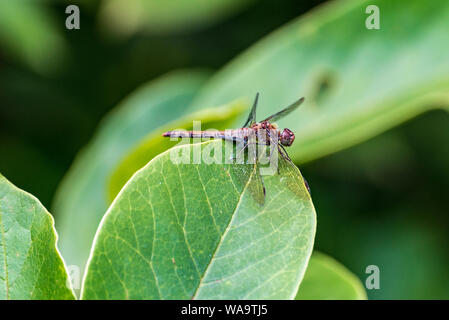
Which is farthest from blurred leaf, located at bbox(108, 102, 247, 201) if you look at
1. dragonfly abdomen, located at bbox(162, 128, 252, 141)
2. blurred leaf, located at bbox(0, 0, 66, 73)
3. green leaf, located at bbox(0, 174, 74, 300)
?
blurred leaf, located at bbox(0, 0, 66, 73)

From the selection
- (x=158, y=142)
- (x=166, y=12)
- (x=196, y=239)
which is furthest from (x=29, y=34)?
(x=196, y=239)

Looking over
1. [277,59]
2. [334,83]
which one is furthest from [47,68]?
[334,83]

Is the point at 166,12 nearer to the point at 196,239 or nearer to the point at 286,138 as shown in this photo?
the point at 286,138

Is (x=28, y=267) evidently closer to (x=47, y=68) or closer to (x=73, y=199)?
(x=73, y=199)

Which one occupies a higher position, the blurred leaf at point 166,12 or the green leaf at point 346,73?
the blurred leaf at point 166,12
